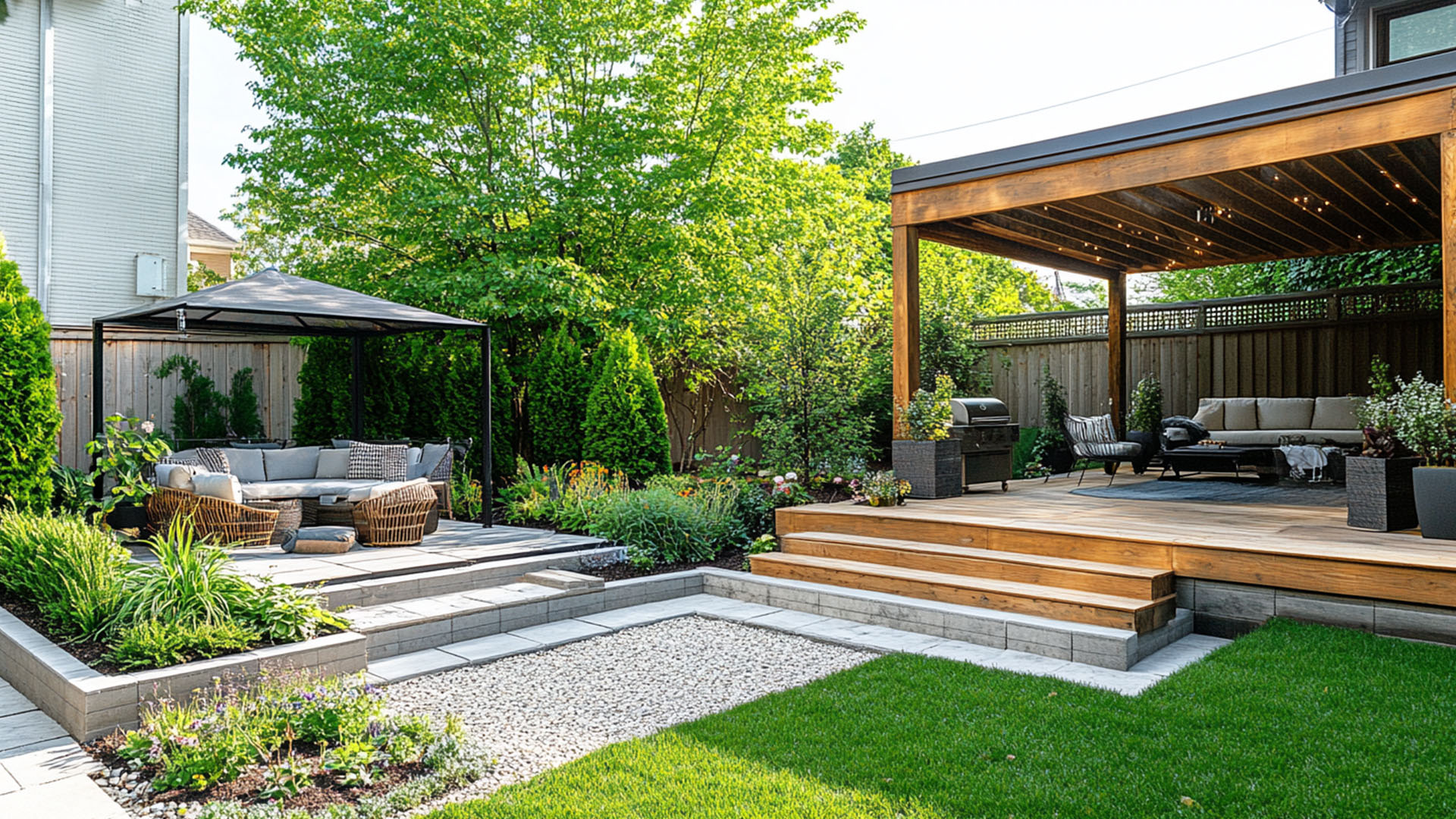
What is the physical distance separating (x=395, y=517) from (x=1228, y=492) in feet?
22.9

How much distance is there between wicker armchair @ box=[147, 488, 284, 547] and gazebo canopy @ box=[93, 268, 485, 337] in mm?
1289

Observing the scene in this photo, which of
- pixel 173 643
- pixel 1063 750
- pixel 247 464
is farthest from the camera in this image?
pixel 247 464

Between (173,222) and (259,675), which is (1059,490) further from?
(173,222)

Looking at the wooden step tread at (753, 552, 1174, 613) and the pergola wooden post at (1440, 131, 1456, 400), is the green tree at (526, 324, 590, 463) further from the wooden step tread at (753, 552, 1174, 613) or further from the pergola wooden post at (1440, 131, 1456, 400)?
the pergola wooden post at (1440, 131, 1456, 400)

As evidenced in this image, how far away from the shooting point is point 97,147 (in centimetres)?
1063

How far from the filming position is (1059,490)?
26.9 feet

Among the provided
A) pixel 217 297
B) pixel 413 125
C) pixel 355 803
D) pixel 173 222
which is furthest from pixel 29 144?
pixel 355 803

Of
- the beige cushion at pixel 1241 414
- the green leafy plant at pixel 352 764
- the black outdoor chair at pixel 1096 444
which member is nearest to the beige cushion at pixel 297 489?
the green leafy plant at pixel 352 764

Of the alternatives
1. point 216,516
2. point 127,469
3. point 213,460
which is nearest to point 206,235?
point 213,460

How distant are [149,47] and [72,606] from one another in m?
9.55

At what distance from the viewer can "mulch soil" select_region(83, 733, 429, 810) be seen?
2930 millimetres

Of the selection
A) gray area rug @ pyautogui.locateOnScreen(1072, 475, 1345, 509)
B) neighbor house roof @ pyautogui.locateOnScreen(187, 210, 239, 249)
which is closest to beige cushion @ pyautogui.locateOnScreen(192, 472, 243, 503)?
gray area rug @ pyautogui.locateOnScreen(1072, 475, 1345, 509)

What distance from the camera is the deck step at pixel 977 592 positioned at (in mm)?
4586

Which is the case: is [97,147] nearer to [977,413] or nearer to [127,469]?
[127,469]
